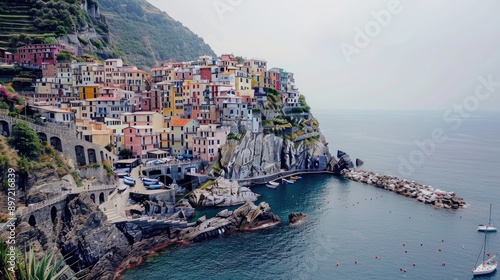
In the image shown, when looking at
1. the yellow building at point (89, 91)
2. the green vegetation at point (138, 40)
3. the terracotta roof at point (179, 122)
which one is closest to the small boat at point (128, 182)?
the terracotta roof at point (179, 122)

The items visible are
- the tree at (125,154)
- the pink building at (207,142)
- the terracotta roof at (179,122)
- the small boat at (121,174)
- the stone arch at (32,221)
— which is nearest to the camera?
the stone arch at (32,221)

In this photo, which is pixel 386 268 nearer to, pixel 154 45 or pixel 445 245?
pixel 445 245

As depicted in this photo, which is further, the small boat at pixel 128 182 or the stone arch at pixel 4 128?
the small boat at pixel 128 182

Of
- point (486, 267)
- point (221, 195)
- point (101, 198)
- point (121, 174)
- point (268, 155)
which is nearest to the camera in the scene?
point (486, 267)

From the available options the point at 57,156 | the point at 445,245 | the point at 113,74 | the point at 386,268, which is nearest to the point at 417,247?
the point at 445,245

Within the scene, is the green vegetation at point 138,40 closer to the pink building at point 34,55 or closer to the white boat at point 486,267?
the pink building at point 34,55

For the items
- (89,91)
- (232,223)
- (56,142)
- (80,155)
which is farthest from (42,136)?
(89,91)

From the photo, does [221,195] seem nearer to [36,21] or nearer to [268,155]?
[268,155]
